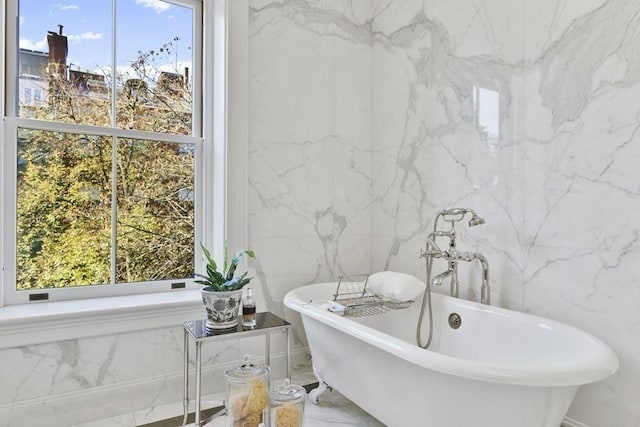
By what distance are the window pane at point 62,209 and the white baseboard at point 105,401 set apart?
533 millimetres

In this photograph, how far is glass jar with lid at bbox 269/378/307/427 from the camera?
57.0 inches

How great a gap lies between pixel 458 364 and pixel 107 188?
1.89 m

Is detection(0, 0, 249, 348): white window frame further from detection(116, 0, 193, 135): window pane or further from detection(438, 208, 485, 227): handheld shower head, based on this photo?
detection(438, 208, 485, 227): handheld shower head

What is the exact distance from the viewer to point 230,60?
2297mm

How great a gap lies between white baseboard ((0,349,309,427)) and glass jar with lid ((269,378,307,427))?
90 centimetres

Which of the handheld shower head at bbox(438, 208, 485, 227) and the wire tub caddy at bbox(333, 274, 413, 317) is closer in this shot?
the handheld shower head at bbox(438, 208, 485, 227)

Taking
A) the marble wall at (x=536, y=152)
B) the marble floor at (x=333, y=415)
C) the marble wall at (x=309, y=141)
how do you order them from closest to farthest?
the marble wall at (x=536, y=152), the marble floor at (x=333, y=415), the marble wall at (x=309, y=141)

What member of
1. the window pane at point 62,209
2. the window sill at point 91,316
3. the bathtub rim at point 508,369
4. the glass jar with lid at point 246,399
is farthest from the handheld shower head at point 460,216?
the window pane at point 62,209

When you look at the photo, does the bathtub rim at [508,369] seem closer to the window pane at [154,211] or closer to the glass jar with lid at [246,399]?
the glass jar with lid at [246,399]

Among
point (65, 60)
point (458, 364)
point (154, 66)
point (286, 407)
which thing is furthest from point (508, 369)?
point (65, 60)

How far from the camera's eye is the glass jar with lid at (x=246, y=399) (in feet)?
4.87

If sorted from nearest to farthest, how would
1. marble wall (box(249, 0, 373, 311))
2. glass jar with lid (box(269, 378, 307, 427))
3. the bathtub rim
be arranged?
the bathtub rim < glass jar with lid (box(269, 378, 307, 427)) < marble wall (box(249, 0, 373, 311))

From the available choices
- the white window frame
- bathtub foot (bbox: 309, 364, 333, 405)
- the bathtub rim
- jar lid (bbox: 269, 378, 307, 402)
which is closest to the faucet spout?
the bathtub rim

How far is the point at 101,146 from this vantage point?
217cm
